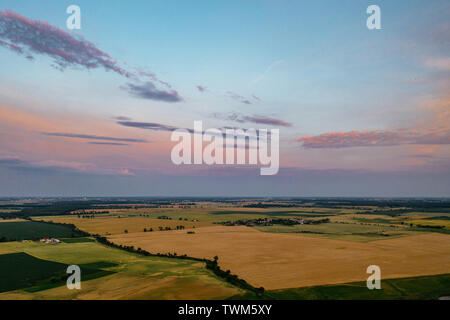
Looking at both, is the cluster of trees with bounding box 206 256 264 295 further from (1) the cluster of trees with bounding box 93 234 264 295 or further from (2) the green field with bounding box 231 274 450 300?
(2) the green field with bounding box 231 274 450 300

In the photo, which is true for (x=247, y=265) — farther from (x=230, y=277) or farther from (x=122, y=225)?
(x=122, y=225)

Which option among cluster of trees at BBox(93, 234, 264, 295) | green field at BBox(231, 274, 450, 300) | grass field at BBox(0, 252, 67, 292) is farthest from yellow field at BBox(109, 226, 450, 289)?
grass field at BBox(0, 252, 67, 292)

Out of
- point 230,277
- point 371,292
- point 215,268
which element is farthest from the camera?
point 215,268

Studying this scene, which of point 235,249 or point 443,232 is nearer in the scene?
point 235,249

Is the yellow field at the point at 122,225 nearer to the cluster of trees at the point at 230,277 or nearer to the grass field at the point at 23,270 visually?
the grass field at the point at 23,270

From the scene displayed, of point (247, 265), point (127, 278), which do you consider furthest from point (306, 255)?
point (127, 278)
